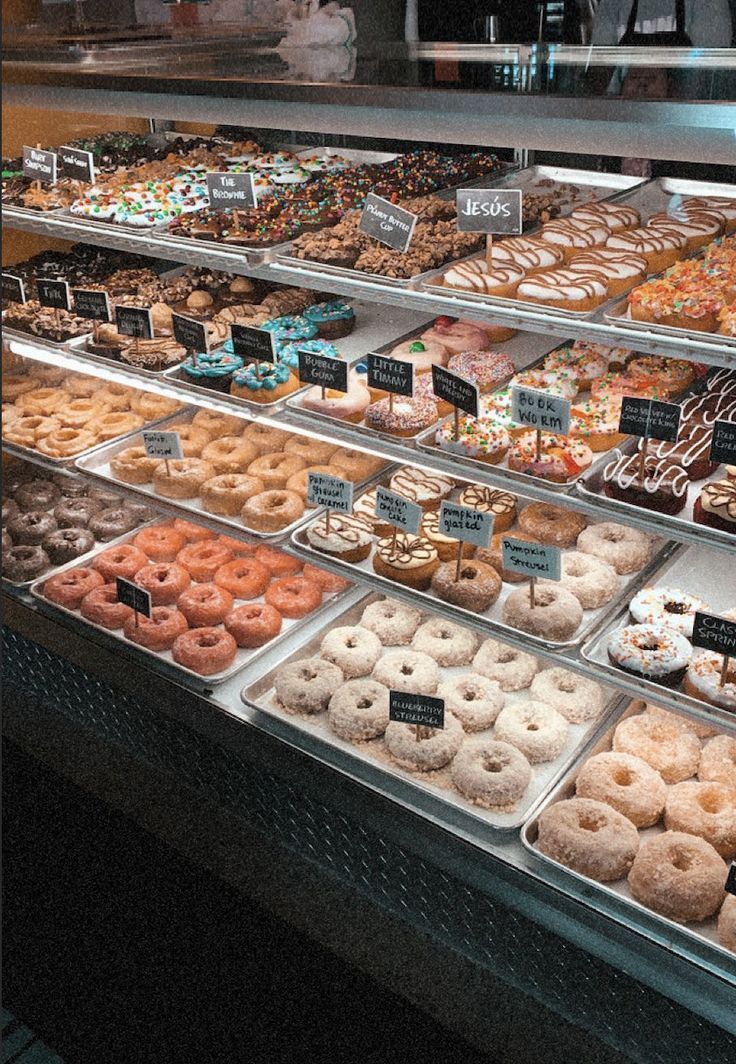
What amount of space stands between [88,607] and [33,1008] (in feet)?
4.07

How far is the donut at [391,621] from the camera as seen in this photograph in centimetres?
328

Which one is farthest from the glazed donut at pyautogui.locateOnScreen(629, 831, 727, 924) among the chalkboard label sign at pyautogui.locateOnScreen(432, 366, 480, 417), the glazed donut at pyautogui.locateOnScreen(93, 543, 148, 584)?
the glazed donut at pyautogui.locateOnScreen(93, 543, 148, 584)

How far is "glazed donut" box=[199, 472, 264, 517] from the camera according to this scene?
134 inches

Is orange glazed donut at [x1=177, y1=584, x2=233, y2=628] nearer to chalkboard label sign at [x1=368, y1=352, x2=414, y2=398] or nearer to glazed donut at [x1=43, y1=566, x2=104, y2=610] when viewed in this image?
glazed donut at [x1=43, y1=566, x2=104, y2=610]

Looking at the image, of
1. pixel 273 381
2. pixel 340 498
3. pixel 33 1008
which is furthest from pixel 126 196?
pixel 33 1008

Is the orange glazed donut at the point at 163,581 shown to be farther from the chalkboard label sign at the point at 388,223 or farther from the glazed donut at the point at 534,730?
the chalkboard label sign at the point at 388,223

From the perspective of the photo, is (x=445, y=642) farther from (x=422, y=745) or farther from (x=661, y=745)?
(x=661, y=745)

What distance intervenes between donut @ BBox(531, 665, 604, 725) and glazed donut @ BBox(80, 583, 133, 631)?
1.39 meters

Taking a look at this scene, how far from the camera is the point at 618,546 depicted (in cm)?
306

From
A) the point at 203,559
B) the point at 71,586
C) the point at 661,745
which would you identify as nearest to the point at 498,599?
the point at 661,745

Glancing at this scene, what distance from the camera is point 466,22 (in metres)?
4.77

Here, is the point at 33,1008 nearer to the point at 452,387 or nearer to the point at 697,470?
the point at 452,387

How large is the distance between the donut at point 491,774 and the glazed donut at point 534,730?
0.05m

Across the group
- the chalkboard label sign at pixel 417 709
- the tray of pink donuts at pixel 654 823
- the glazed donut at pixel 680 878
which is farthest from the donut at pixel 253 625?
the glazed donut at pixel 680 878
